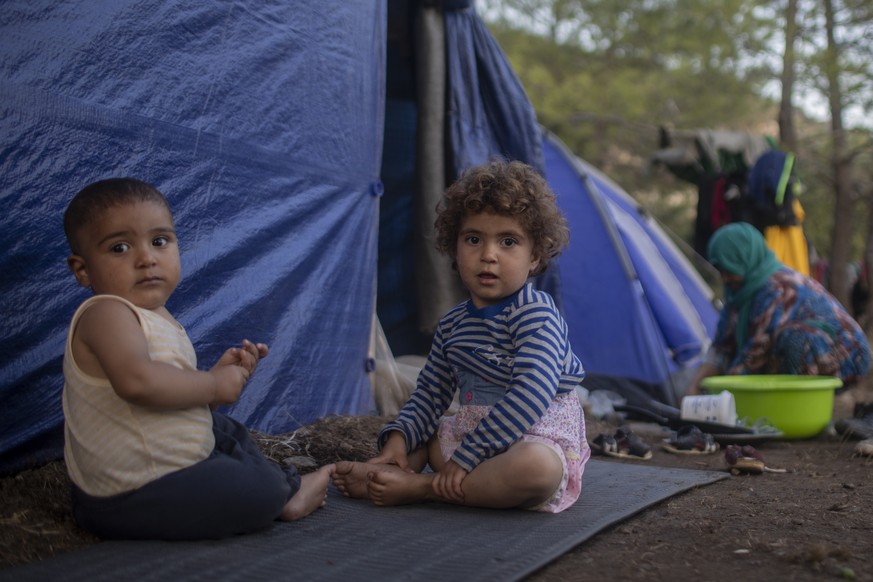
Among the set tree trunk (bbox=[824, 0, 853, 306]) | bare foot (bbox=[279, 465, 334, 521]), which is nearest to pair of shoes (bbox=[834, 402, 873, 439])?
bare foot (bbox=[279, 465, 334, 521])

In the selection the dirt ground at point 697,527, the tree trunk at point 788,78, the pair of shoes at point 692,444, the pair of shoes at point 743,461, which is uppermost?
the tree trunk at point 788,78

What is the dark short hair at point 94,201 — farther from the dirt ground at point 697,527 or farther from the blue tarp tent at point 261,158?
the dirt ground at point 697,527

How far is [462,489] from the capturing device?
219 centimetres

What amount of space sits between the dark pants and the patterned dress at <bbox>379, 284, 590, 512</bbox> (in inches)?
21.5

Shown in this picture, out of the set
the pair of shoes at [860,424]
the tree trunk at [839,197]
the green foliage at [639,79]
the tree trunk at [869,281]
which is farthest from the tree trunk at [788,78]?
the pair of shoes at [860,424]

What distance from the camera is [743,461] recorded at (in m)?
2.99

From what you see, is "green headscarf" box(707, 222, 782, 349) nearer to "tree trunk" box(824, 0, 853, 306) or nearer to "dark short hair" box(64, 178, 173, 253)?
"dark short hair" box(64, 178, 173, 253)

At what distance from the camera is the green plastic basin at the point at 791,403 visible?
380cm

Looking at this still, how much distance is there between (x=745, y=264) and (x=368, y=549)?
3.37 m

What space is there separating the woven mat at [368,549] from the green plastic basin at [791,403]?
170cm

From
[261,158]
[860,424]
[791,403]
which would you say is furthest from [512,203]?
[860,424]

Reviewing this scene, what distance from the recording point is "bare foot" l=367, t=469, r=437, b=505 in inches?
87.4

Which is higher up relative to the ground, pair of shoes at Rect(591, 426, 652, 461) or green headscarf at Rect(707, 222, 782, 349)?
green headscarf at Rect(707, 222, 782, 349)

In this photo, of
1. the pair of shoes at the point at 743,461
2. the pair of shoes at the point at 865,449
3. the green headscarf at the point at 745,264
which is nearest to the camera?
the pair of shoes at the point at 743,461
